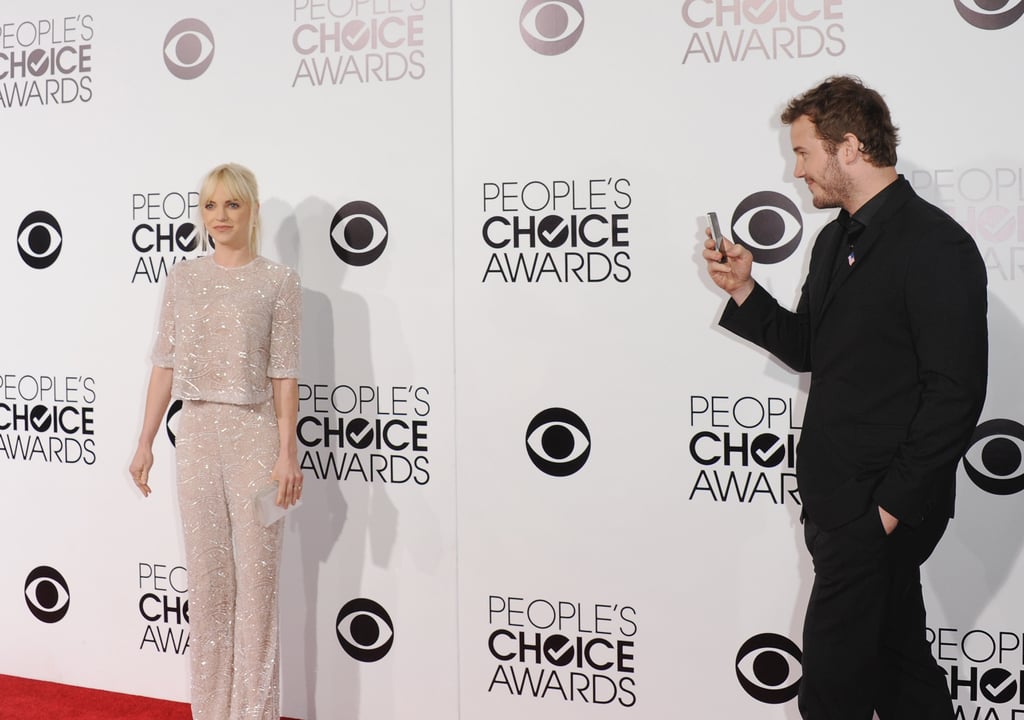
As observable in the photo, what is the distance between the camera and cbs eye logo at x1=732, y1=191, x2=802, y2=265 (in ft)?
9.14

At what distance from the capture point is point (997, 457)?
267cm

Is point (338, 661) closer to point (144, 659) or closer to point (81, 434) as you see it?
point (144, 659)

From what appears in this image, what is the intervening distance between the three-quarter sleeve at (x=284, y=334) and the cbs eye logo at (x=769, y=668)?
1619 mm

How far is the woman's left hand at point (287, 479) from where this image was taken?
2764 millimetres

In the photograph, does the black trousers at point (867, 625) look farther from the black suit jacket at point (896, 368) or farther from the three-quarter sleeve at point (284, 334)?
the three-quarter sleeve at point (284, 334)

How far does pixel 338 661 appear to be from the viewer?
10.8 ft

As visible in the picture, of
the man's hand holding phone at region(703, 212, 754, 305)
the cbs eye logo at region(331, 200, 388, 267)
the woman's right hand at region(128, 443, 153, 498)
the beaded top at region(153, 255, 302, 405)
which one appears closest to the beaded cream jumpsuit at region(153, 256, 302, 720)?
the beaded top at region(153, 255, 302, 405)

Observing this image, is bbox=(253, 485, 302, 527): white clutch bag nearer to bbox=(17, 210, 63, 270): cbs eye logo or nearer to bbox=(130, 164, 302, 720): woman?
bbox=(130, 164, 302, 720): woman

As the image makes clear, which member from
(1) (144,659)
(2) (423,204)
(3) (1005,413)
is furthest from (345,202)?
(3) (1005,413)

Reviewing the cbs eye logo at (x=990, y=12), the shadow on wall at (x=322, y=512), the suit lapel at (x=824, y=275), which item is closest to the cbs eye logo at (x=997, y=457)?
the suit lapel at (x=824, y=275)

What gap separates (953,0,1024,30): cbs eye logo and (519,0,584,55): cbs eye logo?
3.55 ft

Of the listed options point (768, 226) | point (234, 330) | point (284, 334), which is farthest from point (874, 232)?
point (234, 330)

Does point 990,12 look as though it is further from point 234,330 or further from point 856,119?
point 234,330

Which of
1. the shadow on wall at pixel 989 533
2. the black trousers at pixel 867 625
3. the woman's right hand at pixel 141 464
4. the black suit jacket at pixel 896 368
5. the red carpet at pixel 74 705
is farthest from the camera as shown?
the red carpet at pixel 74 705
